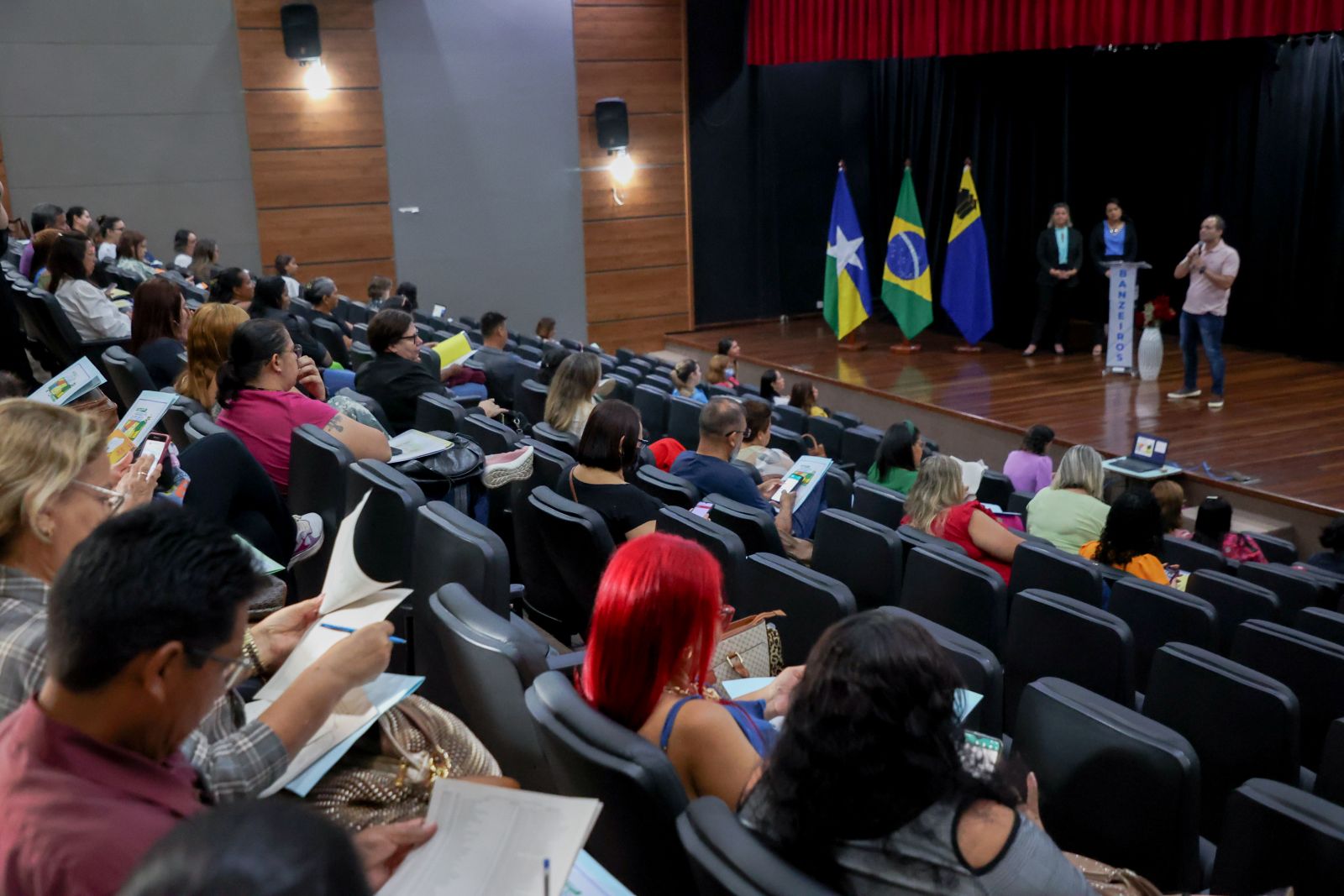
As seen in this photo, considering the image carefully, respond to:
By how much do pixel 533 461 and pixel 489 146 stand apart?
26.9ft

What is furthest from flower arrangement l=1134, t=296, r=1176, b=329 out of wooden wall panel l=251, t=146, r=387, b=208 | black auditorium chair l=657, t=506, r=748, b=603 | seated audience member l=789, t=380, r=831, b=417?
wooden wall panel l=251, t=146, r=387, b=208

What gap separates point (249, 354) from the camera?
3.31 meters

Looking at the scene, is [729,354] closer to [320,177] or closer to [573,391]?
[573,391]

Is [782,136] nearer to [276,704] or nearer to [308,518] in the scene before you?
[308,518]

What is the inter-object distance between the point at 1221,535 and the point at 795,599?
3122 mm

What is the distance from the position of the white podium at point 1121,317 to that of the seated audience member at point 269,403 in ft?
24.5

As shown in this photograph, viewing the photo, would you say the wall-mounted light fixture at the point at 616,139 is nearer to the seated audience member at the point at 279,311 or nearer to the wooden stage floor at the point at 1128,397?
the wooden stage floor at the point at 1128,397

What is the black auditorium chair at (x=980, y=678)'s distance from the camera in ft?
7.75

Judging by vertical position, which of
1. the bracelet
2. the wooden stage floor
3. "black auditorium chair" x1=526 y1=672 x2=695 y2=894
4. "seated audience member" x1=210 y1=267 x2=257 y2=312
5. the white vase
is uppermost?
"seated audience member" x1=210 y1=267 x2=257 y2=312

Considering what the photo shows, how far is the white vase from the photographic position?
9.14 m

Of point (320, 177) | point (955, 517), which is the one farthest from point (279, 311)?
point (320, 177)

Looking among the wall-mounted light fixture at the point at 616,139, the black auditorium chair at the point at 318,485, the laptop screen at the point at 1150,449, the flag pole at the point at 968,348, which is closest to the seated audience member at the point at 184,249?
the wall-mounted light fixture at the point at 616,139

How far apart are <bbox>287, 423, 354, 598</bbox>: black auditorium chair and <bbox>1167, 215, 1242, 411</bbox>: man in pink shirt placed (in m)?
6.81

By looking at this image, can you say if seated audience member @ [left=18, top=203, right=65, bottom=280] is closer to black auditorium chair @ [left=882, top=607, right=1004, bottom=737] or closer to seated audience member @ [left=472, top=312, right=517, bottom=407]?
seated audience member @ [left=472, top=312, right=517, bottom=407]
